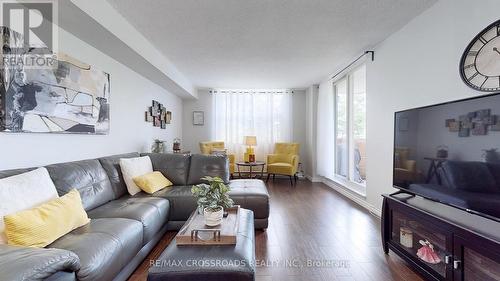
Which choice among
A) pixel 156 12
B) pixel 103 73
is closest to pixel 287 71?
pixel 156 12

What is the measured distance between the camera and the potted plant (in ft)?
5.72

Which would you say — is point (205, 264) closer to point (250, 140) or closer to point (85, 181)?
point (85, 181)

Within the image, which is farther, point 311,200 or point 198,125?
point 198,125

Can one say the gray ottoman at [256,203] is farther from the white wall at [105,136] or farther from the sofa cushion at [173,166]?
the white wall at [105,136]

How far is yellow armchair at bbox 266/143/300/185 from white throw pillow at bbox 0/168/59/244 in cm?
423

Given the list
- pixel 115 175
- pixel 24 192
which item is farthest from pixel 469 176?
pixel 115 175

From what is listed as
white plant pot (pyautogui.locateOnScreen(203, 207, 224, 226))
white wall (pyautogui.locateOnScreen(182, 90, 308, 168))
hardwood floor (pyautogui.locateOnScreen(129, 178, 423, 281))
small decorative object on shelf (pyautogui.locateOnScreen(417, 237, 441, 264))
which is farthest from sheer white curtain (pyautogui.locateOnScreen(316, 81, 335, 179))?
white plant pot (pyautogui.locateOnScreen(203, 207, 224, 226))

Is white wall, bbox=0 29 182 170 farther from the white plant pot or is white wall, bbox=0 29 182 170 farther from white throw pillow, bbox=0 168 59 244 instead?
the white plant pot

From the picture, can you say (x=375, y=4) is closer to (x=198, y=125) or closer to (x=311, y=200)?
(x=311, y=200)

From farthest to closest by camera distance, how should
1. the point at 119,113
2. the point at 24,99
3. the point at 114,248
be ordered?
the point at 119,113 < the point at 24,99 < the point at 114,248

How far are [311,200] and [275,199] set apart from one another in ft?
1.98

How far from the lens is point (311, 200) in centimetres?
408

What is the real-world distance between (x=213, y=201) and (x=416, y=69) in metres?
2.45

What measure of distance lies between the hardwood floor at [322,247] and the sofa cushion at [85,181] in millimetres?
711
